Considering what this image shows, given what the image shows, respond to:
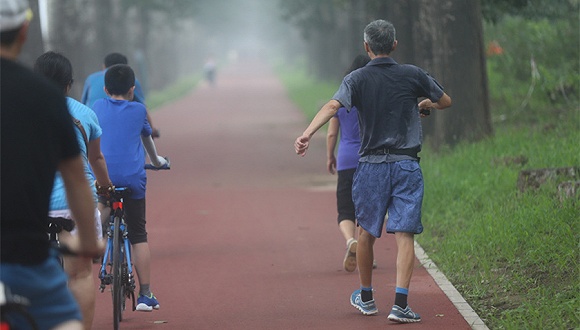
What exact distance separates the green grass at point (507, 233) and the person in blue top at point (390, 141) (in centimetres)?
75

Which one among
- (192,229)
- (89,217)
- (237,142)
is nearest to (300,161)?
(237,142)

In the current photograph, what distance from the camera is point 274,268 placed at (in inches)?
410

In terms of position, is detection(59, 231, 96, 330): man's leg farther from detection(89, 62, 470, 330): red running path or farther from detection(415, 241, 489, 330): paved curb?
detection(415, 241, 489, 330): paved curb

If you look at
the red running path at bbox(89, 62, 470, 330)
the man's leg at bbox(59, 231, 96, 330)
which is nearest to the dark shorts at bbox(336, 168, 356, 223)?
the red running path at bbox(89, 62, 470, 330)

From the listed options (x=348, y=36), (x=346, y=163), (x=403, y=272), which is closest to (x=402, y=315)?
(x=403, y=272)

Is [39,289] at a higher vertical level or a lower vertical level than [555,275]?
higher

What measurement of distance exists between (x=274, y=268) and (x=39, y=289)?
6401 mm

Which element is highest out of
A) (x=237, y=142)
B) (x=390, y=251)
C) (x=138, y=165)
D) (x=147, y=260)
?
(x=138, y=165)

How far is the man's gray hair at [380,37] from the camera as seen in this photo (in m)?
7.82

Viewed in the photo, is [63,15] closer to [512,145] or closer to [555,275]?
[512,145]

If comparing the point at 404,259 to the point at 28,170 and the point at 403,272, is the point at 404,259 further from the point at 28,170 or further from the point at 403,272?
the point at 28,170

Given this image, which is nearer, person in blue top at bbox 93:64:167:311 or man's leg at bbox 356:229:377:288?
man's leg at bbox 356:229:377:288

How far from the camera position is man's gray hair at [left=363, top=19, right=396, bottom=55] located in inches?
308

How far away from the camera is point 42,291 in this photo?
13.4ft
